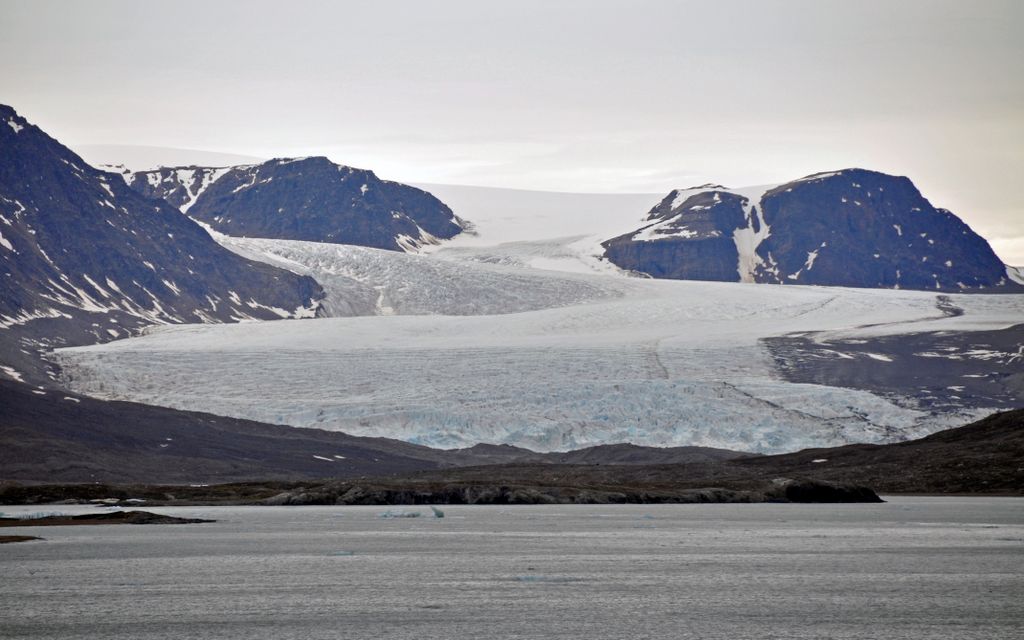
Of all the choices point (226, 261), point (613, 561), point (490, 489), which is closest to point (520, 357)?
point (490, 489)

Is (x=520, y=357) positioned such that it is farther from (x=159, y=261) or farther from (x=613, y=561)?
(x=159, y=261)

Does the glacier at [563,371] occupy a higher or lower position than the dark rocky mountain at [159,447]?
higher

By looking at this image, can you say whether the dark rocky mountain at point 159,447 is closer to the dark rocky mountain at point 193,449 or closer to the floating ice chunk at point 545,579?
the dark rocky mountain at point 193,449

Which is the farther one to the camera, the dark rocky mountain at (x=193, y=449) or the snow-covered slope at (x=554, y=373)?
the snow-covered slope at (x=554, y=373)

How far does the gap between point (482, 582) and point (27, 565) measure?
6.64m

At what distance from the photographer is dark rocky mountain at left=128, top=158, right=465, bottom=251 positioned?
612 feet

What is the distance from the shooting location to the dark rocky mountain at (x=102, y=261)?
108m

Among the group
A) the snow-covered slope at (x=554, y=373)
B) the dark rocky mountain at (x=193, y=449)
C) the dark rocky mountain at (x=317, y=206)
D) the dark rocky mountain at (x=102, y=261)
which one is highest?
the dark rocky mountain at (x=317, y=206)

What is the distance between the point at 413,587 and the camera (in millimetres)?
15555

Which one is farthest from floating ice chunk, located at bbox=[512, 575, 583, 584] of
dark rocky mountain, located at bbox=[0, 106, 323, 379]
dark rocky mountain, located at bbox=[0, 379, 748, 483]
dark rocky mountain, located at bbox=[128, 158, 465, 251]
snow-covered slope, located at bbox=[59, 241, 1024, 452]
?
dark rocky mountain, located at bbox=[128, 158, 465, 251]

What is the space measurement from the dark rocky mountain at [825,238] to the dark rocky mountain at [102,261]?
190ft

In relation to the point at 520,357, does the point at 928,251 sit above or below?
above

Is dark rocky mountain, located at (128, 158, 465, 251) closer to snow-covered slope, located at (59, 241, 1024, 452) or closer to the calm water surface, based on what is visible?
snow-covered slope, located at (59, 241, 1024, 452)

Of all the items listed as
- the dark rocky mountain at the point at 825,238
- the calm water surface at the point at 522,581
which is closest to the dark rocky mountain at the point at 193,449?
the calm water surface at the point at 522,581
